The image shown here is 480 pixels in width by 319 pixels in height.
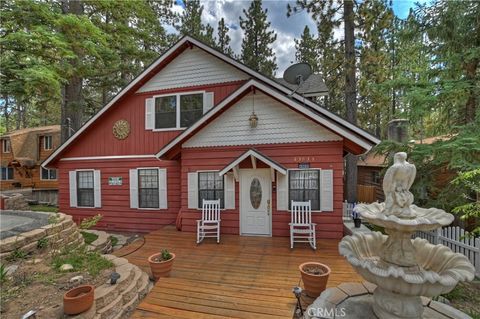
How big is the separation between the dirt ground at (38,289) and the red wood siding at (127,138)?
16.2 ft

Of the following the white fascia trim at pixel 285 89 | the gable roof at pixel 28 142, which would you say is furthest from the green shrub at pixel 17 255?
the gable roof at pixel 28 142

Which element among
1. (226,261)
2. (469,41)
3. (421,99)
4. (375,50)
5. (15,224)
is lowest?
(226,261)

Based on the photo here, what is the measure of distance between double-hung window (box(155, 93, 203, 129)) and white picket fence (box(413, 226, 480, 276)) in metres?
7.56

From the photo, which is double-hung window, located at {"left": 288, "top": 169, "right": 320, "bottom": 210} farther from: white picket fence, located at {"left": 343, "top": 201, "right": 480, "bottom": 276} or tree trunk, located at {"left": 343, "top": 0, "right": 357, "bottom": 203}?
tree trunk, located at {"left": 343, "top": 0, "right": 357, "bottom": 203}

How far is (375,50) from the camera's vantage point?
891 centimetres

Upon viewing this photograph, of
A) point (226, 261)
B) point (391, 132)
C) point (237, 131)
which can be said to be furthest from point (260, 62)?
point (226, 261)

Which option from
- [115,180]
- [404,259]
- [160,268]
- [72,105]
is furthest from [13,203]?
[404,259]

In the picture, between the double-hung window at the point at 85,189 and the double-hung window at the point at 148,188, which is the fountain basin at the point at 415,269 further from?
the double-hung window at the point at 85,189

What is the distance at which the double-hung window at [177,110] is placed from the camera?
26.1 ft

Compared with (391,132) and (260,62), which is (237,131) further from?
(260,62)

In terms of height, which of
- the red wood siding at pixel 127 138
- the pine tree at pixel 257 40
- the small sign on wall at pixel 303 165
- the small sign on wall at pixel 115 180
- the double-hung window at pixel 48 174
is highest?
the pine tree at pixel 257 40

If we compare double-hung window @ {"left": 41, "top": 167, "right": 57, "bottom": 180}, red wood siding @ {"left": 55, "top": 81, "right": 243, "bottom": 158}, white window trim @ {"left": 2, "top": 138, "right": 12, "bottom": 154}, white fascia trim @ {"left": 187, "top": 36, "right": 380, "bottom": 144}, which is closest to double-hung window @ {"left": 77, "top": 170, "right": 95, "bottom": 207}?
red wood siding @ {"left": 55, "top": 81, "right": 243, "bottom": 158}

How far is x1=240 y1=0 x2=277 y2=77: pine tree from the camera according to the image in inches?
597

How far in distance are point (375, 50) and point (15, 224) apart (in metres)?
12.5
